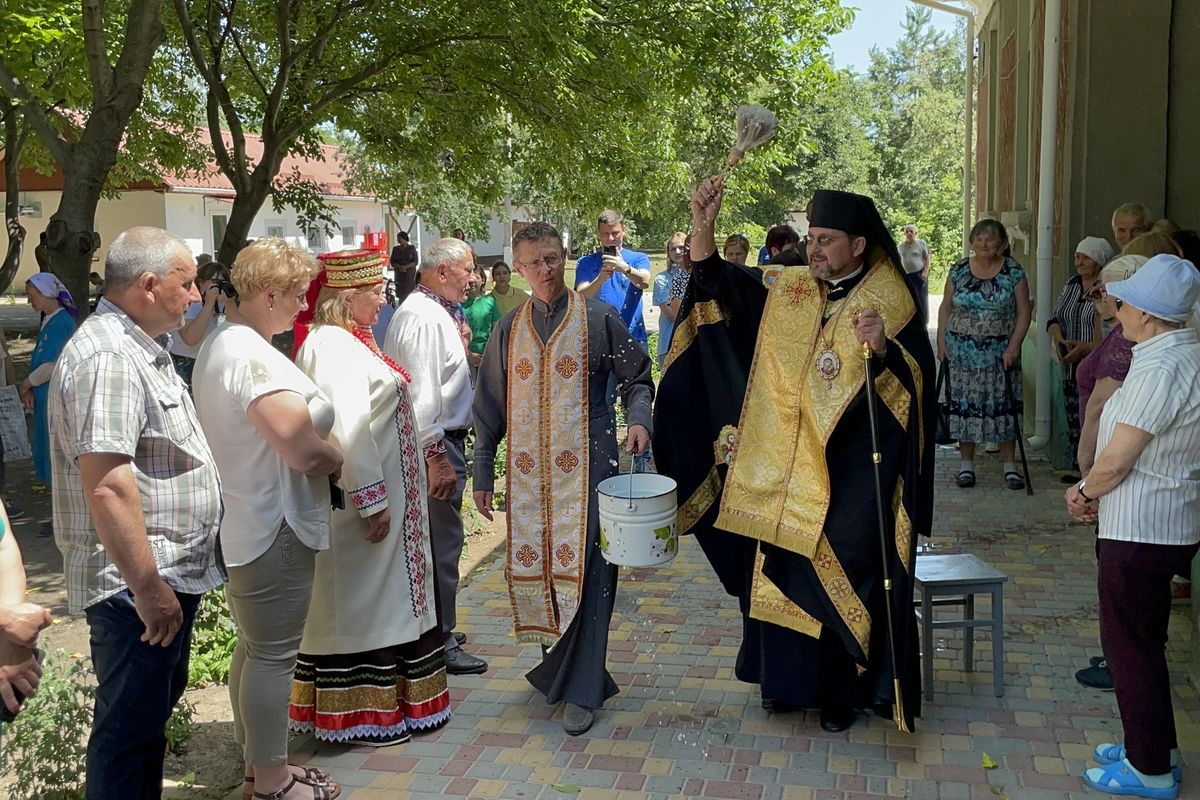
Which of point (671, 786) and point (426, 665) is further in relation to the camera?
point (426, 665)

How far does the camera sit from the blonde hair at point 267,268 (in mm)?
3746

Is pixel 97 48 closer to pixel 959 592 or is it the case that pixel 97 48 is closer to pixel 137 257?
pixel 137 257

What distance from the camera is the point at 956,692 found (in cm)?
483

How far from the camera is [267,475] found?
12.1ft

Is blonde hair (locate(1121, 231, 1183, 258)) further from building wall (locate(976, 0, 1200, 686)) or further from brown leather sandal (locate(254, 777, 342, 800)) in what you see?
building wall (locate(976, 0, 1200, 686))

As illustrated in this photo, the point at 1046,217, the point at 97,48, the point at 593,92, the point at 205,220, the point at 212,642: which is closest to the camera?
the point at 212,642

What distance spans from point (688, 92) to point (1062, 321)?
5475 millimetres

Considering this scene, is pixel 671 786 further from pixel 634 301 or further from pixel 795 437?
pixel 634 301

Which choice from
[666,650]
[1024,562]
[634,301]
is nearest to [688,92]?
[634,301]

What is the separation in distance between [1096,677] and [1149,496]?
1487 millimetres

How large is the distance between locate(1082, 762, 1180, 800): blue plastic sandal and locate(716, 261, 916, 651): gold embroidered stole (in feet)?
2.90

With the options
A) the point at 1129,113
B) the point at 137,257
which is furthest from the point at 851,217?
the point at 1129,113

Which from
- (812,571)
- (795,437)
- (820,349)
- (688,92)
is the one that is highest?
(688,92)

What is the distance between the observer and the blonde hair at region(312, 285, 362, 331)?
4.28 m
